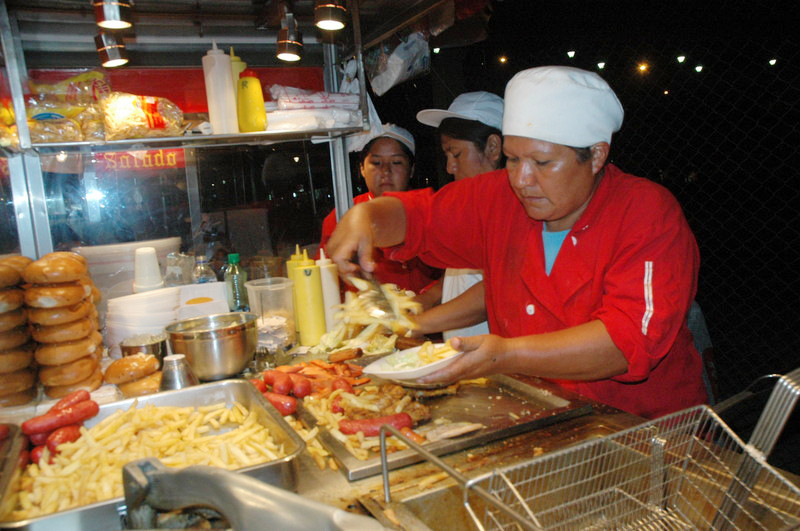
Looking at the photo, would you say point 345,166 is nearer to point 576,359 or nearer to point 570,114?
point 570,114

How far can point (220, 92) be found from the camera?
3443 millimetres

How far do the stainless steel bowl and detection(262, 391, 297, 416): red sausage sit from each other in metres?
0.57

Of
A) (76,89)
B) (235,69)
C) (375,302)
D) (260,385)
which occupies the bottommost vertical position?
(260,385)

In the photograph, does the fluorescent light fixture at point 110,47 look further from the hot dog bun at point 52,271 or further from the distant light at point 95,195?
the hot dog bun at point 52,271

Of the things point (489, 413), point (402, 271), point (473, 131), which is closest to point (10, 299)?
point (489, 413)

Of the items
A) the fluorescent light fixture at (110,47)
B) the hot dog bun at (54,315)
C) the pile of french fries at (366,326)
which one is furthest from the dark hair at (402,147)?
the hot dog bun at (54,315)

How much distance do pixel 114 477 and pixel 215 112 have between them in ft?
8.25

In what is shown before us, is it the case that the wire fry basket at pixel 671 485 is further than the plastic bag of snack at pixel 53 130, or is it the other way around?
the plastic bag of snack at pixel 53 130

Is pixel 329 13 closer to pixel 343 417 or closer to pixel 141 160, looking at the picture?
pixel 141 160

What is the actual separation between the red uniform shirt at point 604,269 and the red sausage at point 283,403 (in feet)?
3.97

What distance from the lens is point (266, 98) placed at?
4402 millimetres

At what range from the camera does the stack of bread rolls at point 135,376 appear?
2523mm

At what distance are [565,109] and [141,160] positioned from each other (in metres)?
3.50

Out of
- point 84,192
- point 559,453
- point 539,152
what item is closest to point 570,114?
point 539,152
